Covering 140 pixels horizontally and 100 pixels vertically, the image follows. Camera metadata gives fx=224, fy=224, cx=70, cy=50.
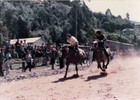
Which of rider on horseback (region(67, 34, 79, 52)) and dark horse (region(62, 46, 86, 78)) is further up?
rider on horseback (region(67, 34, 79, 52))

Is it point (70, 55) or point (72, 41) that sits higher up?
point (72, 41)

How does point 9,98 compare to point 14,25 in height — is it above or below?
below

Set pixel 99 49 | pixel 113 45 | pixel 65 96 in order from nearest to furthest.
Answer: pixel 65 96 < pixel 99 49 < pixel 113 45

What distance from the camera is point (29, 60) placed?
20.2 m

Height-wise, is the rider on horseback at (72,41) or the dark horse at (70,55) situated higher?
the rider on horseback at (72,41)

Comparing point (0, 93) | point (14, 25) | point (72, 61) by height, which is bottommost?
point (0, 93)

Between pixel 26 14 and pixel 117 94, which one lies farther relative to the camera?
pixel 26 14

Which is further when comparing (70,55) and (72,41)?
(70,55)

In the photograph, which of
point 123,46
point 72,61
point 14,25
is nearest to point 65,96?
point 72,61

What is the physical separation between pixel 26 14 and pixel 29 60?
4794cm

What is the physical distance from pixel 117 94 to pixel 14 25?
51.4 m

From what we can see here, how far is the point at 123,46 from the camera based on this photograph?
144 ft

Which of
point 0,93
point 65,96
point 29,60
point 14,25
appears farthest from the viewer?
point 14,25

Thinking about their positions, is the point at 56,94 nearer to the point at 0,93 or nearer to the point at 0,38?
the point at 0,93
